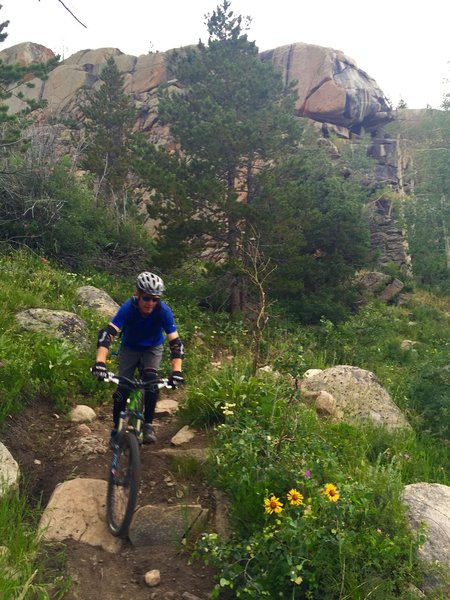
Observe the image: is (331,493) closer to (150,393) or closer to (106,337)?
(150,393)

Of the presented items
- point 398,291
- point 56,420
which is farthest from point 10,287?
point 398,291

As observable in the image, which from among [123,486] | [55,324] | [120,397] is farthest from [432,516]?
A: [55,324]

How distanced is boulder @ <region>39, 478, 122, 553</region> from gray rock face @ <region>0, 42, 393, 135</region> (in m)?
Result: 38.7

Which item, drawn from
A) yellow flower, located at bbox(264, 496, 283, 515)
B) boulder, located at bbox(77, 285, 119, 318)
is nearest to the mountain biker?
yellow flower, located at bbox(264, 496, 283, 515)

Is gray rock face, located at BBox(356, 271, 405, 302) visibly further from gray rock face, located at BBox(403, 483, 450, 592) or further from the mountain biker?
the mountain biker

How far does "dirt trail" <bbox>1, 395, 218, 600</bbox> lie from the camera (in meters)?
3.88

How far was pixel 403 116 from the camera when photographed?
48125mm

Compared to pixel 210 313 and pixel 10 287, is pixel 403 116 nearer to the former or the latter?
pixel 210 313

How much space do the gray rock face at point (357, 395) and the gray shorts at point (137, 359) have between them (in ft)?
8.79

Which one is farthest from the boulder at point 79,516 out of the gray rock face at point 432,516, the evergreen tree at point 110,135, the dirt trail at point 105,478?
the evergreen tree at point 110,135

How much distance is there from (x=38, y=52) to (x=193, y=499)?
4934cm

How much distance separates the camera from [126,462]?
4543 mm

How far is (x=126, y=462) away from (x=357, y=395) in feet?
13.2

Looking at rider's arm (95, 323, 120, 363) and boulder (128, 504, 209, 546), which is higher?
rider's arm (95, 323, 120, 363)
